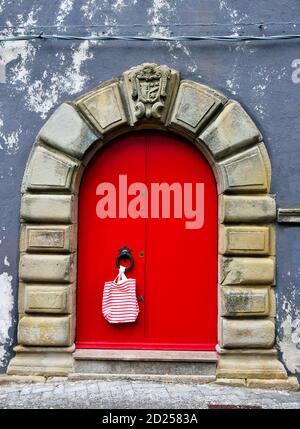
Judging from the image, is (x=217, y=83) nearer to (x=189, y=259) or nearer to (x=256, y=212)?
Result: (x=256, y=212)

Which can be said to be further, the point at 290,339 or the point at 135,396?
the point at 290,339

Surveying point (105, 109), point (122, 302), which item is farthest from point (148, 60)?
point (122, 302)

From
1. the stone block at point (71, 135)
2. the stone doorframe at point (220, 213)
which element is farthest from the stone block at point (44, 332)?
the stone block at point (71, 135)

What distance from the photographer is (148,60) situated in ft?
16.8

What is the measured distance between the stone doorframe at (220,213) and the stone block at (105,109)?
0.4 inches

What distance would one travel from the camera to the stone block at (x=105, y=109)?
5047 mm

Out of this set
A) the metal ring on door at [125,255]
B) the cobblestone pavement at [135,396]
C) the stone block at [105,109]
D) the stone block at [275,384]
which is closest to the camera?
the cobblestone pavement at [135,396]

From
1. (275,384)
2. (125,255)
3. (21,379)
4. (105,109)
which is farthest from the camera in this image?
(125,255)

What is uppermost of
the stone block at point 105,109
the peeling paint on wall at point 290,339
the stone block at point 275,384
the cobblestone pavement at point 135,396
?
the stone block at point 105,109

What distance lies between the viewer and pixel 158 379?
4.95 metres

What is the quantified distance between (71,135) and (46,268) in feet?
4.72

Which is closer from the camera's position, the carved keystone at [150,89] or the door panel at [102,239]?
the carved keystone at [150,89]

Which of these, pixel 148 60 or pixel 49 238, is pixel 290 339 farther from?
pixel 148 60

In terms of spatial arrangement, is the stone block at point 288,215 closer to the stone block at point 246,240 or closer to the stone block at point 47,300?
the stone block at point 246,240
